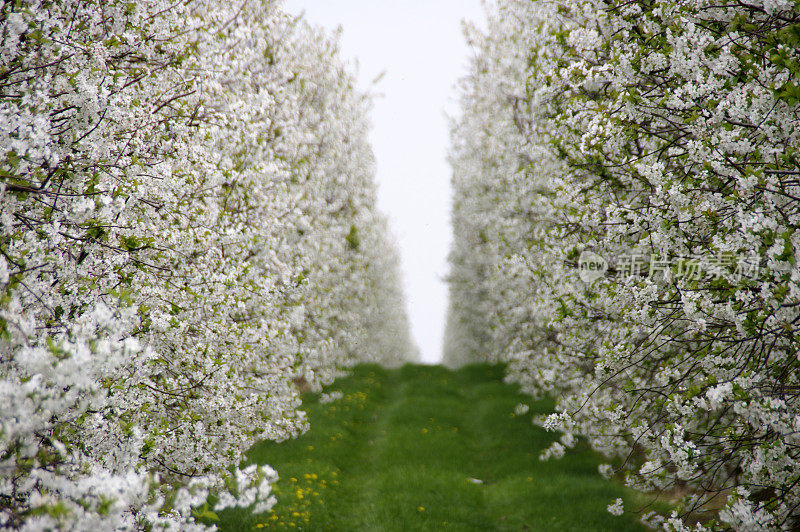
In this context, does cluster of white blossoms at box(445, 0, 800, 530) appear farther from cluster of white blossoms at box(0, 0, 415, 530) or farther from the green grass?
cluster of white blossoms at box(0, 0, 415, 530)

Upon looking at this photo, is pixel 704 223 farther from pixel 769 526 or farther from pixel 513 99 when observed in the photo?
pixel 513 99

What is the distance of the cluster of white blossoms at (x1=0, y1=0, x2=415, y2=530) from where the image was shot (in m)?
3.37

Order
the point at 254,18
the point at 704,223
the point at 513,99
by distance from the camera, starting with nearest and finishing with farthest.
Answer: the point at 704,223 → the point at 254,18 → the point at 513,99

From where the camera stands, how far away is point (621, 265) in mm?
7316

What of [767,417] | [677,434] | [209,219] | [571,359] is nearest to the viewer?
[767,417]

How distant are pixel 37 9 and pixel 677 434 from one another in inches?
273

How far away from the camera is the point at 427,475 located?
11375 millimetres

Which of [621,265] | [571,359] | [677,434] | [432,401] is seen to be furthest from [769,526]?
[432,401]

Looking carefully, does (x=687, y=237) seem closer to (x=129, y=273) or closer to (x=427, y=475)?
(x=129, y=273)

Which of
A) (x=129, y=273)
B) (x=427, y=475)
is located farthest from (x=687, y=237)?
(x=427, y=475)

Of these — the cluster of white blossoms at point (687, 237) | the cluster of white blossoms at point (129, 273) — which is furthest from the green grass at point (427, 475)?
the cluster of white blossoms at point (687, 237)

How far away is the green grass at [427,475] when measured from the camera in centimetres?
912

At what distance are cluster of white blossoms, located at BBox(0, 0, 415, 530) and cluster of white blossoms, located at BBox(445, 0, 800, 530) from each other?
424 cm

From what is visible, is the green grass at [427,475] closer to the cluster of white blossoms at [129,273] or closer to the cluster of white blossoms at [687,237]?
the cluster of white blossoms at [129,273]
